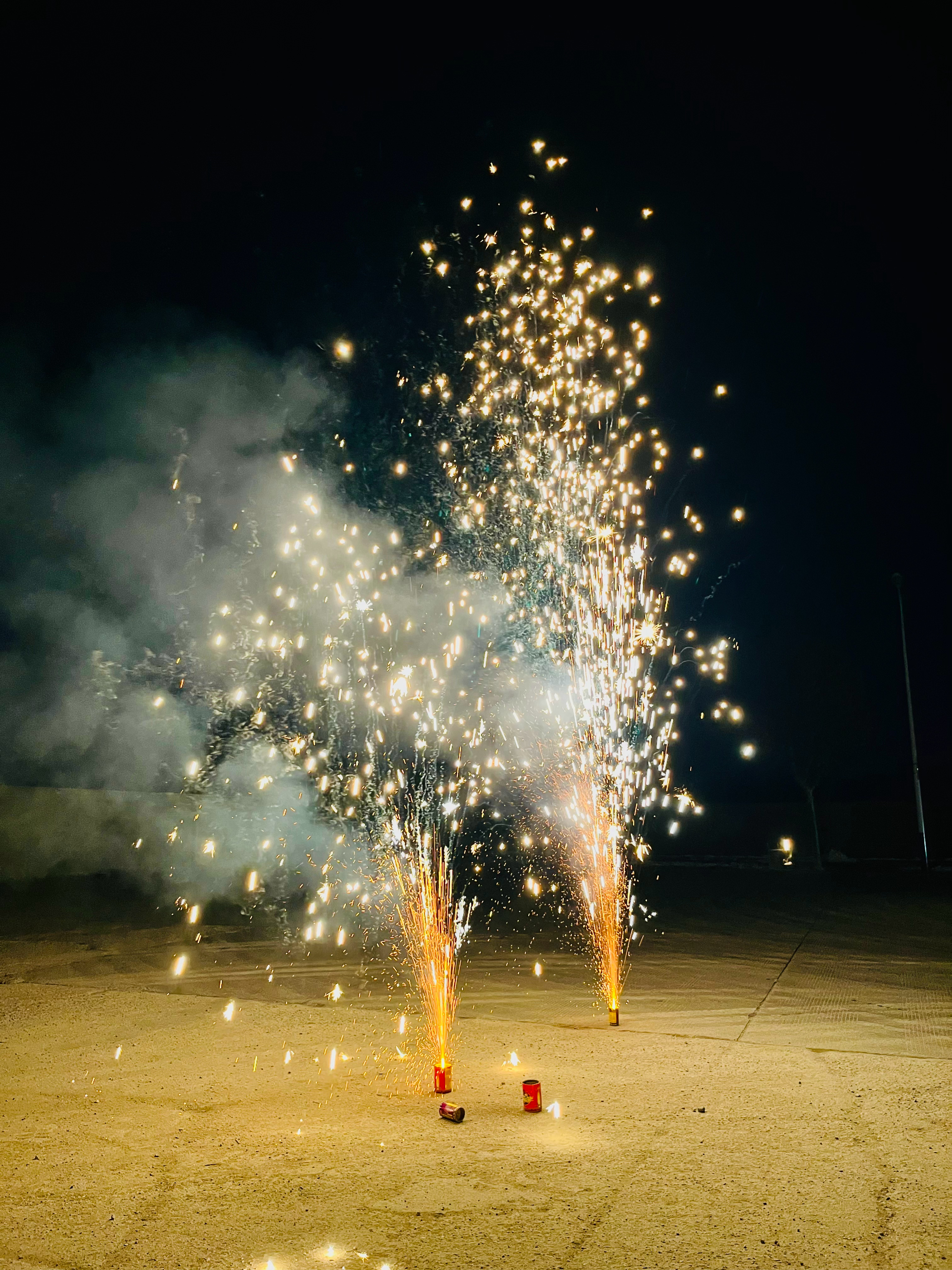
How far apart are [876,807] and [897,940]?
45.2ft

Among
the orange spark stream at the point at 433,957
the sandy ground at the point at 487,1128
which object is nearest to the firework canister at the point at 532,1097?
the sandy ground at the point at 487,1128

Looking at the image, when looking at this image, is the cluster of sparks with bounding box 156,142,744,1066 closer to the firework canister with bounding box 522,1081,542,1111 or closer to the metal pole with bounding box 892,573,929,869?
the firework canister with bounding box 522,1081,542,1111

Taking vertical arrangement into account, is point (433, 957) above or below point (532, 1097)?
above

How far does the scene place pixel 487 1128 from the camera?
13.0 feet

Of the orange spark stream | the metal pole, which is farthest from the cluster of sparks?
the metal pole

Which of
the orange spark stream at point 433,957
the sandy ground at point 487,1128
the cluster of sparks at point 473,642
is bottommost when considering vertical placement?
the sandy ground at point 487,1128

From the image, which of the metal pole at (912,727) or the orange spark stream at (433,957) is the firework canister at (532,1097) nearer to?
the orange spark stream at (433,957)

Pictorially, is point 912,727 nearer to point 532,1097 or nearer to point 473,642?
point 473,642

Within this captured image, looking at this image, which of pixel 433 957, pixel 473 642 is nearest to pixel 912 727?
pixel 473 642

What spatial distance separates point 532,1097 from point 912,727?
1621cm

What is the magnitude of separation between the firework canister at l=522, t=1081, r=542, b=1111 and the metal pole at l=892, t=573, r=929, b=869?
49.4 feet

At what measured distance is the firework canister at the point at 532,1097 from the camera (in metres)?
4.19

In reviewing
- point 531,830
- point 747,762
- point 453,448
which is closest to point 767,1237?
point 453,448

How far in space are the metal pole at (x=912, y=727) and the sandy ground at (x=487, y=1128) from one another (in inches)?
430
